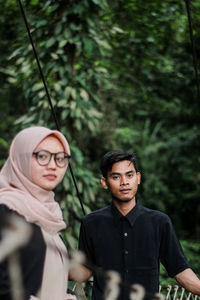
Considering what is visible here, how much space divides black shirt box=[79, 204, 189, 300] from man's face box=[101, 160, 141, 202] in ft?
0.24

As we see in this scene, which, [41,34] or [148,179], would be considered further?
[148,179]

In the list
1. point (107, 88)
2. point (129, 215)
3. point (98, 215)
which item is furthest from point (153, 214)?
point (107, 88)

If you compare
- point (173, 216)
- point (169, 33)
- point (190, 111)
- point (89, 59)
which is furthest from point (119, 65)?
point (173, 216)

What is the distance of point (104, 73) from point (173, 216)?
5.31 metres

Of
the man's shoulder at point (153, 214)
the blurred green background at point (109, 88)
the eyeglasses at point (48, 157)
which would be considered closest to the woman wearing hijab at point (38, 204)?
the eyeglasses at point (48, 157)

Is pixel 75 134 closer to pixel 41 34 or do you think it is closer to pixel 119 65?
pixel 41 34

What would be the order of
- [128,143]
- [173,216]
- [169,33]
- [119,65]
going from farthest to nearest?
[173,216]
[128,143]
[119,65]
[169,33]

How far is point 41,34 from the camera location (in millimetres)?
3141

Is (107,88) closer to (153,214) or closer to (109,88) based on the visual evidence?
(109,88)

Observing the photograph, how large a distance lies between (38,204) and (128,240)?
22.7 inches

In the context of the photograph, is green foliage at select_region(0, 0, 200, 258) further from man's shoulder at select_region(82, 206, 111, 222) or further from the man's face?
the man's face

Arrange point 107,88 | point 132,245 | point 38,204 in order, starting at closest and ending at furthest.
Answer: point 38,204 → point 132,245 → point 107,88

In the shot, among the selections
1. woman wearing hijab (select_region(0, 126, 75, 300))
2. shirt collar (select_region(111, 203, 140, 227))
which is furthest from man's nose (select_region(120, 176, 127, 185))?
woman wearing hijab (select_region(0, 126, 75, 300))

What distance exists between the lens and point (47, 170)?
1243 millimetres
